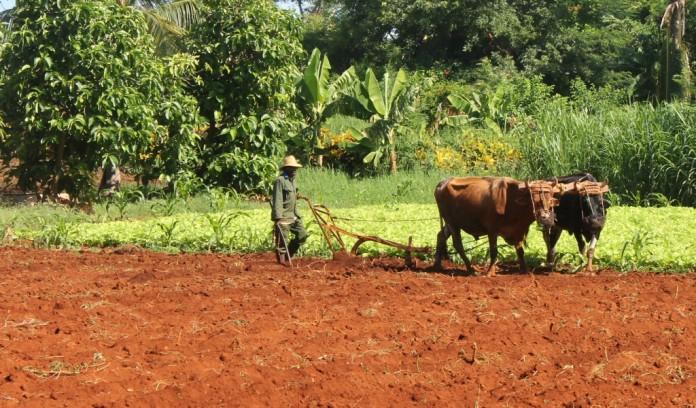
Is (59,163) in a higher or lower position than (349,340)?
higher

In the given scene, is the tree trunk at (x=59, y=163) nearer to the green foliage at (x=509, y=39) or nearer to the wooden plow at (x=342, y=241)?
the wooden plow at (x=342, y=241)

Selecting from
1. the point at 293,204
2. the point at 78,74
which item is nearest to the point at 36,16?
the point at 78,74

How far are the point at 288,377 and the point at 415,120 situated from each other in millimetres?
20345

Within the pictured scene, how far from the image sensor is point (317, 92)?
76.2 ft

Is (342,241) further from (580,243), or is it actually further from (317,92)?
(317,92)

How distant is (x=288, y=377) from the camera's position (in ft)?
22.1

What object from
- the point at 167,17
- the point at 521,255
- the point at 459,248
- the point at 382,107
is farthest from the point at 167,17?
the point at 521,255

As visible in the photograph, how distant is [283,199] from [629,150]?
827cm

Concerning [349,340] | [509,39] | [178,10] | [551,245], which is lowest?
[349,340]

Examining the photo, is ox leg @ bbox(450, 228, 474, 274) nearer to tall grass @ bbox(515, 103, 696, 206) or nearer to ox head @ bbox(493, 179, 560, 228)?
ox head @ bbox(493, 179, 560, 228)

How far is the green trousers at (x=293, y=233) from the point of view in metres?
12.0

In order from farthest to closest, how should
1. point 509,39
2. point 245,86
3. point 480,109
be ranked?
point 509,39
point 480,109
point 245,86

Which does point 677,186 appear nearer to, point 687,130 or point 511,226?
point 687,130

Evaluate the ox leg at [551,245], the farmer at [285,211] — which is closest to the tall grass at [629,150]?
the ox leg at [551,245]
